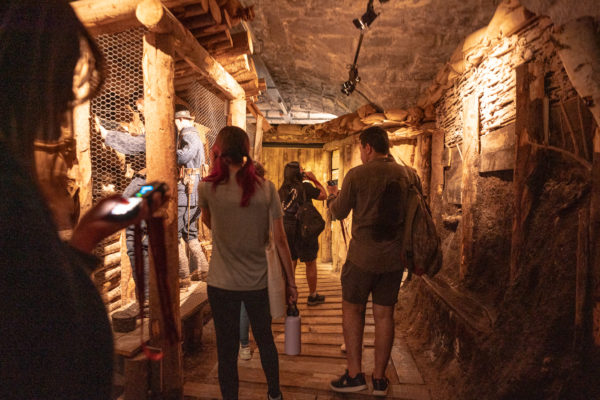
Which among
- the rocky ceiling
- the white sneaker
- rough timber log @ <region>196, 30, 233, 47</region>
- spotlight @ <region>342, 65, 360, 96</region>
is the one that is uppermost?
the rocky ceiling

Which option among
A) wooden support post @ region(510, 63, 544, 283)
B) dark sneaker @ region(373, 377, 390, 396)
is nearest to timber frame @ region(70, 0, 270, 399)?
dark sneaker @ region(373, 377, 390, 396)

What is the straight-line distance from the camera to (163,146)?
2523 millimetres

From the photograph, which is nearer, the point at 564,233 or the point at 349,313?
the point at 564,233

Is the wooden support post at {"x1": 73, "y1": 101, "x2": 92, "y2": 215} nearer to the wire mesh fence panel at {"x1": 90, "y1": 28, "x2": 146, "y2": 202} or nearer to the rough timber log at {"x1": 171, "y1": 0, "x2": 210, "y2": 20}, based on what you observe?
the wire mesh fence panel at {"x1": 90, "y1": 28, "x2": 146, "y2": 202}

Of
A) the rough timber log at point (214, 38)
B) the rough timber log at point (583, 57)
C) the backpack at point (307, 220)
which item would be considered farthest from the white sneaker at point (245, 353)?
the rough timber log at point (583, 57)

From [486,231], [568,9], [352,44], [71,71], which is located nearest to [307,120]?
[352,44]

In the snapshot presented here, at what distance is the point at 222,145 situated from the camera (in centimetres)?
196

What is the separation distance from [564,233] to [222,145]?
2.46 metres

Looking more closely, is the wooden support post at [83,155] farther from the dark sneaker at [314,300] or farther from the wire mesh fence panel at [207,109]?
the dark sneaker at [314,300]

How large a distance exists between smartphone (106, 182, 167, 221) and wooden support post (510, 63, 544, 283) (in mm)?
2959

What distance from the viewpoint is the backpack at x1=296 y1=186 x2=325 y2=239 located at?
4277 mm

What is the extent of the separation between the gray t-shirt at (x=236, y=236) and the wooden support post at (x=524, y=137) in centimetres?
228

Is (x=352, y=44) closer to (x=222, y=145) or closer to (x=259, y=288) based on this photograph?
(x=222, y=145)

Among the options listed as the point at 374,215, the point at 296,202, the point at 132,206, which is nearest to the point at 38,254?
the point at 132,206
